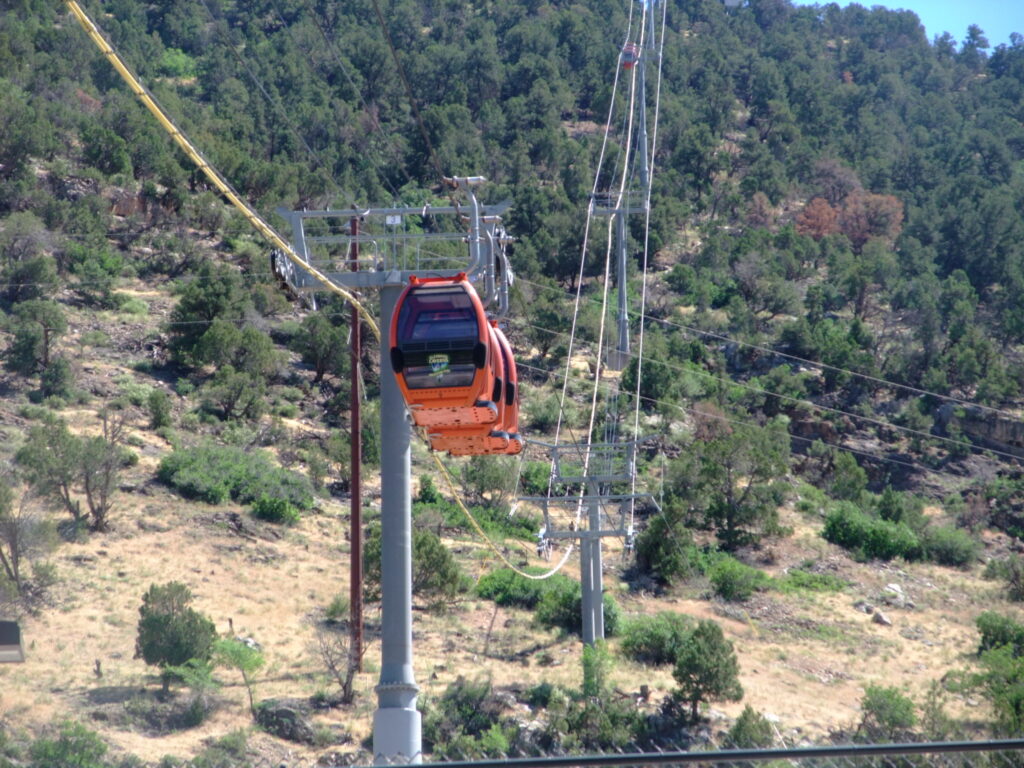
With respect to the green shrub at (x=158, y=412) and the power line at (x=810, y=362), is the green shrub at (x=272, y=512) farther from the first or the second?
the power line at (x=810, y=362)

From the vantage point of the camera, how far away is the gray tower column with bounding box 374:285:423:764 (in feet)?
50.2

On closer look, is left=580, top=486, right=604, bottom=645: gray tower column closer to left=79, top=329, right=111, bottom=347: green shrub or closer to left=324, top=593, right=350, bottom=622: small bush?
left=324, top=593, right=350, bottom=622: small bush

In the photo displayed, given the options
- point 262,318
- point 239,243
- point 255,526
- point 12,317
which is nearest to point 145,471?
point 255,526

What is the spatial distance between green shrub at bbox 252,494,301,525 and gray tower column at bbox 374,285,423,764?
14496 millimetres

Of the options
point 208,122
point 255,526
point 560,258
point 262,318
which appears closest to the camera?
point 255,526

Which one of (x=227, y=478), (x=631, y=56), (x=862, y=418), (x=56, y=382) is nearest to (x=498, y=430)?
(x=227, y=478)

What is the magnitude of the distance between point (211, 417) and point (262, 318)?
8.64 m

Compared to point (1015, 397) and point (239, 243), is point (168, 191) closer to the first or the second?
point (239, 243)

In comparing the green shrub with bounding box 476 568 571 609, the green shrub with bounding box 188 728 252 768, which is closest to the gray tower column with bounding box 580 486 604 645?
the green shrub with bounding box 476 568 571 609

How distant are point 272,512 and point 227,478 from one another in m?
1.71

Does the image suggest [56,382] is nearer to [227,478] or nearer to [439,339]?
[227,478]

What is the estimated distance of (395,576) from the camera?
52.3 ft

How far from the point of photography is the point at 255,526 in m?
29.2

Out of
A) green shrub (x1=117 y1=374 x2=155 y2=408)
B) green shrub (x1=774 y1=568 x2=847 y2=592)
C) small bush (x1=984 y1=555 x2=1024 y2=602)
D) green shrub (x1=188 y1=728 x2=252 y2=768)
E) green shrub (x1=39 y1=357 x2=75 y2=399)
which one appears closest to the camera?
green shrub (x1=188 y1=728 x2=252 y2=768)
